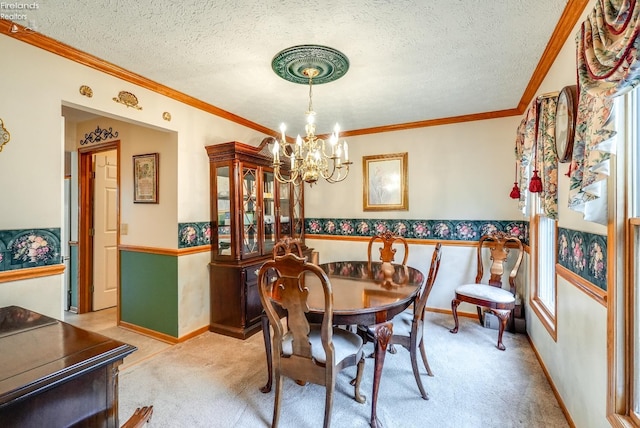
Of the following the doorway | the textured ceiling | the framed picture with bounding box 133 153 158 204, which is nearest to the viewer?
the textured ceiling

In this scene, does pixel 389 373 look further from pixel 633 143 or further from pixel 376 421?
pixel 633 143

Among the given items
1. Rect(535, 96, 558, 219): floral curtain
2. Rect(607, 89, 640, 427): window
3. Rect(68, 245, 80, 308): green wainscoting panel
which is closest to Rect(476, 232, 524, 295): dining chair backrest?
Rect(535, 96, 558, 219): floral curtain

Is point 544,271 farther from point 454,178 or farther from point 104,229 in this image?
point 104,229

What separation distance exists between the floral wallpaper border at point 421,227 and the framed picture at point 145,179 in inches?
86.3

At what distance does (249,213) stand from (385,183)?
6.16 ft

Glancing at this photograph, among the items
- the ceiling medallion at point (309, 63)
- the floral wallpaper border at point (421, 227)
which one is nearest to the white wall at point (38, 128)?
the ceiling medallion at point (309, 63)

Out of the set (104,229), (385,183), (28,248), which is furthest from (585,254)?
A: (104,229)

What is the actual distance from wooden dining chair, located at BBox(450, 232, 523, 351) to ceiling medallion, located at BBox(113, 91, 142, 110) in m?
3.49

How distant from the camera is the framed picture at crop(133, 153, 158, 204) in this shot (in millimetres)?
3004

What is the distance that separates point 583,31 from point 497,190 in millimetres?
2442

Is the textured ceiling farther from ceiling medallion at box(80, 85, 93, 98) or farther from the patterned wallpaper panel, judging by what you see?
the patterned wallpaper panel

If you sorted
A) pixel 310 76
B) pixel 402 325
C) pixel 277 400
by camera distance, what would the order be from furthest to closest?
1. pixel 310 76
2. pixel 402 325
3. pixel 277 400

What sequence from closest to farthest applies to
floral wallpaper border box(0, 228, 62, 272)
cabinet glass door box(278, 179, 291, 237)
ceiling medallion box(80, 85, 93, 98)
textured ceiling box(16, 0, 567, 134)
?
textured ceiling box(16, 0, 567, 134) → floral wallpaper border box(0, 228, 62, 272) → ceiling medallion box(80, 85, 93, 98) → cabinet glass door box(278, 179, 291, 237)

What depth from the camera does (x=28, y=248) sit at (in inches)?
72.5
